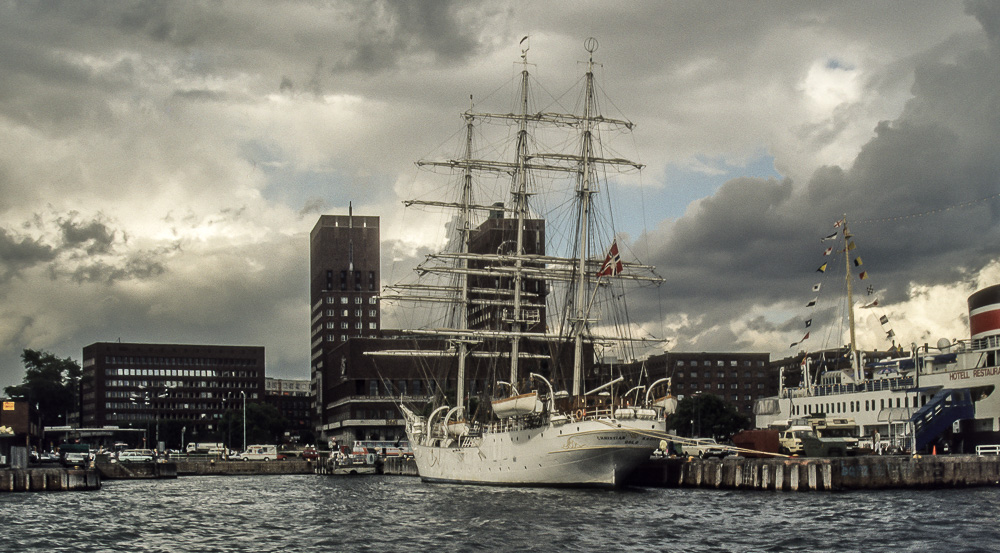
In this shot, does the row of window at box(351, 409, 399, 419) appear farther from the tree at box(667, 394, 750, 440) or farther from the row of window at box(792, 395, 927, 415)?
the row of window at box(792, 395, 927, 415)

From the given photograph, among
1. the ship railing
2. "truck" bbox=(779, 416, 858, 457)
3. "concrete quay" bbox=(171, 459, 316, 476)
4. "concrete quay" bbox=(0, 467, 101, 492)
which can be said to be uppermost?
the ship railing

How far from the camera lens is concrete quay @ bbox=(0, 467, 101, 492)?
3091 inches

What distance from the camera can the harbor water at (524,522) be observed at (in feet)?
140

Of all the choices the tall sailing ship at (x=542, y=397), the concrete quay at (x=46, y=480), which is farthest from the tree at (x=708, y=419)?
the concrete quay at (x=46, y=480)

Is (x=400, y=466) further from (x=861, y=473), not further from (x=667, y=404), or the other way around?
(x=861, y=473)

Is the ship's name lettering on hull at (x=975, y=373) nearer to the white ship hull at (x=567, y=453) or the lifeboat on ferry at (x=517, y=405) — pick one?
the white ship hull at (x=567, y=453)

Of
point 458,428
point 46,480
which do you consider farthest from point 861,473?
point 46,480

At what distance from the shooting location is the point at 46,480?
80.0 meters

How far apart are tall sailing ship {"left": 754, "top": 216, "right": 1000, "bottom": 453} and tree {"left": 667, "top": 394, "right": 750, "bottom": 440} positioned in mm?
55701

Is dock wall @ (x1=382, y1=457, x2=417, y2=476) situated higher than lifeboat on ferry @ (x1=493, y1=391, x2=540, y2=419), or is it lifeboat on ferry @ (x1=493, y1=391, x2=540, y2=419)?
lifeboat on ferry @ (x1=493, y1=391, x2=540, y2=419)

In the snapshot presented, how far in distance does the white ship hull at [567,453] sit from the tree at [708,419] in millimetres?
78657

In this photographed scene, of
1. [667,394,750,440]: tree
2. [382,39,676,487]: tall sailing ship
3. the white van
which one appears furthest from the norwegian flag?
[667,394,750,440]: tree

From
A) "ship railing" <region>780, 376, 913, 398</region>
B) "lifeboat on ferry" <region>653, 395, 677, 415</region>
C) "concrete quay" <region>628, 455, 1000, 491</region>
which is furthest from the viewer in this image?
"ship railing" <region>780, 376, 913, 398</region>

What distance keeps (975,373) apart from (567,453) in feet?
119
